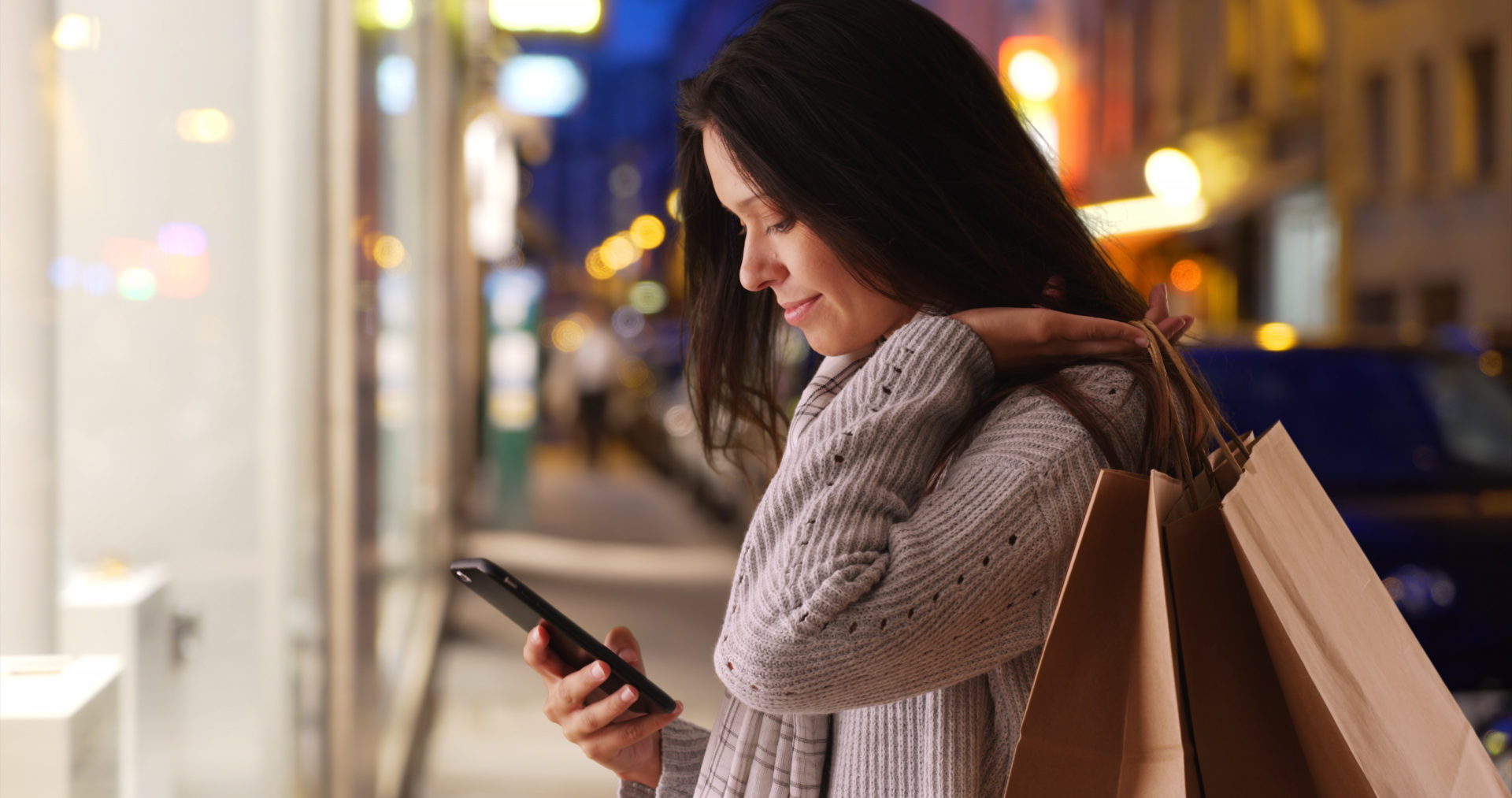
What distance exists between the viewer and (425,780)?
4637 millimetres

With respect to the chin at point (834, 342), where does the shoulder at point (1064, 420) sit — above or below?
below

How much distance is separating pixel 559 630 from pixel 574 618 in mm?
5891

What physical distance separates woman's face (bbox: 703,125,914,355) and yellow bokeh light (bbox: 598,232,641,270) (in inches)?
1622

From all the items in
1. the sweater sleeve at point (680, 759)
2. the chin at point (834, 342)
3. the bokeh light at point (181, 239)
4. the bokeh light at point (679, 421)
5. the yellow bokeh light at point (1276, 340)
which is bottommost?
the bokeh light at point (679, 421)

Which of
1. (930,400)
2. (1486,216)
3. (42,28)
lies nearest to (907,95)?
(930,400)

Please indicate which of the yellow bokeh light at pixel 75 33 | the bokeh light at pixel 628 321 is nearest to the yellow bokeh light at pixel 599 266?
the bokeh light at pixel 628 321

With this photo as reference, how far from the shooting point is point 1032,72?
47.6 ft

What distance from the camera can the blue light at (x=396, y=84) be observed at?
4.36 m

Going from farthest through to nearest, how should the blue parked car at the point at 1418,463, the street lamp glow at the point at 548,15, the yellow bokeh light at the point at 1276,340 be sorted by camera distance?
the street lamp glow at the point at 548,15 < the yellow bokeh light at the point at 1276,340 < the blue parked car at the point at 1418,463

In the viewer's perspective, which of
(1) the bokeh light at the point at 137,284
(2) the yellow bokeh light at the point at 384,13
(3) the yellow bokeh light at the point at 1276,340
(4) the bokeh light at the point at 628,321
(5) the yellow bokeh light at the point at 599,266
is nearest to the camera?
(1) the bokeh light at the point at 137,284

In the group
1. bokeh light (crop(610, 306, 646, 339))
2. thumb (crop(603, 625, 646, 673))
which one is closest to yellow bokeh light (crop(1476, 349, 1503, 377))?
thumb (crop(603, 625, 646, 673))

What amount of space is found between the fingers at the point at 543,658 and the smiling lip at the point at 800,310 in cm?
47

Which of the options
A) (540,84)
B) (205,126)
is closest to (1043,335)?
(205,126)

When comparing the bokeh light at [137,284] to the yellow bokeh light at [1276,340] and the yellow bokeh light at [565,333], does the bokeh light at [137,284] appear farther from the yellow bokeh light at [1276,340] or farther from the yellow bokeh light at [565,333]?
the yellow bokeh light at [565,333]
